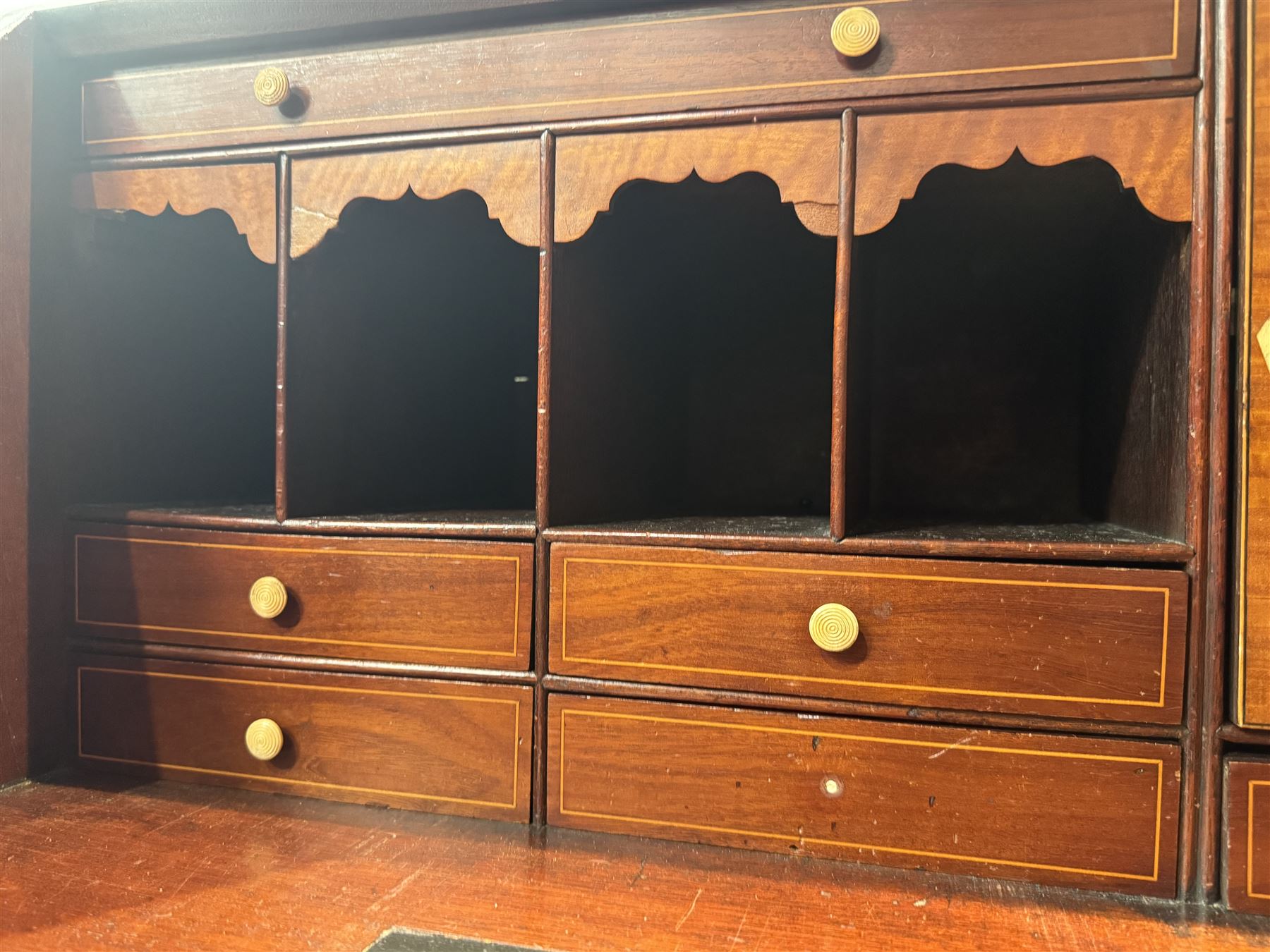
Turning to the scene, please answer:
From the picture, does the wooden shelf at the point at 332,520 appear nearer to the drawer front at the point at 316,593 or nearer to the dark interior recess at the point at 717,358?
the drawer front at the point at 316,593

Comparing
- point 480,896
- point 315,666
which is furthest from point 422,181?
point 480,896

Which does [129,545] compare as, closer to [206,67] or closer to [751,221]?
[206,67]

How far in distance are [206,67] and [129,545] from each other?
0.72m

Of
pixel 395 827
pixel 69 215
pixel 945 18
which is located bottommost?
pixel 395 827

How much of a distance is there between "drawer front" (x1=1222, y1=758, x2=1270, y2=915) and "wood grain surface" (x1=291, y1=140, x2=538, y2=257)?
42.0 inches

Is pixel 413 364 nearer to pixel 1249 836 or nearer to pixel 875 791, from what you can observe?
pixel 875 791

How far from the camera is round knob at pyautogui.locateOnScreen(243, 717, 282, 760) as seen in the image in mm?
1302

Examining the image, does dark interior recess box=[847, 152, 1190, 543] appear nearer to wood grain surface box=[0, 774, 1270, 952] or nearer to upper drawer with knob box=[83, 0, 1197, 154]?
upper drawer with knob box=[83, 0, 1197, 154]

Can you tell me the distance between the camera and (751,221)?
1.68m

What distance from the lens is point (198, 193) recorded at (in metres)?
1.35

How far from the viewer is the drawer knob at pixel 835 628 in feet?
3.65

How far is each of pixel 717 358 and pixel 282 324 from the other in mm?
805

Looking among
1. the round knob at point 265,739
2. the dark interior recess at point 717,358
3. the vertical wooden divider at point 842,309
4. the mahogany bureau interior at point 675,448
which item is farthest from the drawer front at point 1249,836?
the round knob at point 265,739

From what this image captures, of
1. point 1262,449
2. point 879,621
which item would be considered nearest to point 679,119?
point 879,621
